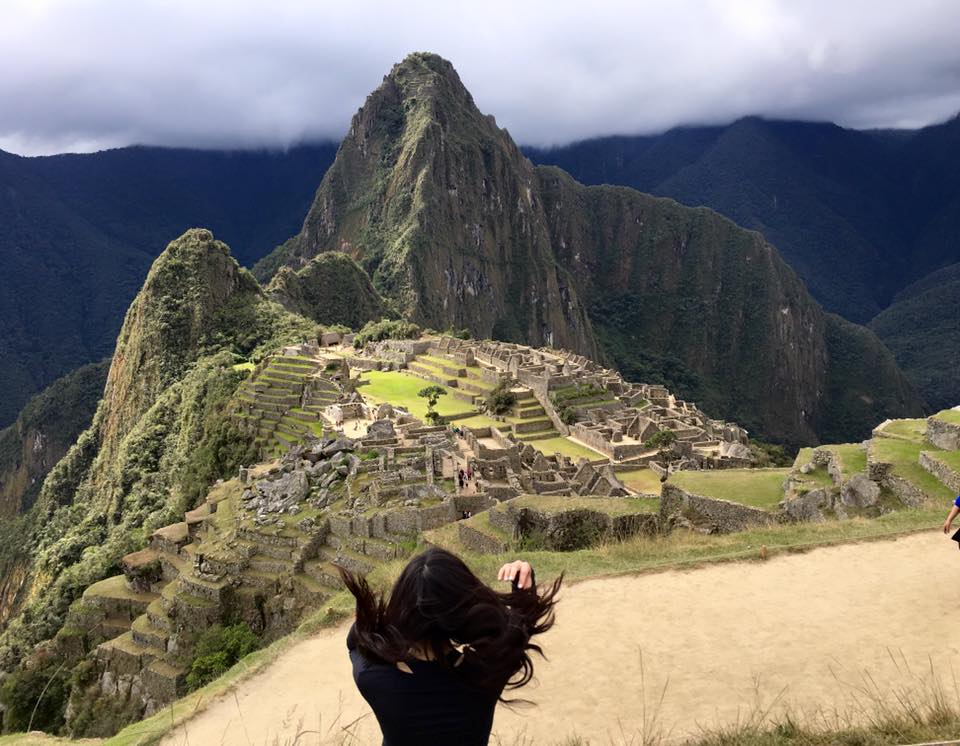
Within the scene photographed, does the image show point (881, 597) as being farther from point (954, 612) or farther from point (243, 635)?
point (243, 635)

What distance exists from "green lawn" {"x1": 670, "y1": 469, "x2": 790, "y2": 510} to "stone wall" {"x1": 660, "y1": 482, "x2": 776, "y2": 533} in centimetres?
18

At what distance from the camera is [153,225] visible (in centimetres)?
19288

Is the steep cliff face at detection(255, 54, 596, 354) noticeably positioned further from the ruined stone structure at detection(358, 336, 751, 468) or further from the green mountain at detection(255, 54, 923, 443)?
the ruined stone structure at detection(358, 336, 751, 468)

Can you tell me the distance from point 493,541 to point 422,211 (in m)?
116

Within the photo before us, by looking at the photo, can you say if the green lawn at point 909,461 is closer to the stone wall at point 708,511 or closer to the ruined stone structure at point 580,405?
the stone wall at point 708,511

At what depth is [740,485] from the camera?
13766mm

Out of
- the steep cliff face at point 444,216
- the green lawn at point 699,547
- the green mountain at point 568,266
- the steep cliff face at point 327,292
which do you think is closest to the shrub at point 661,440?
the green lawn at point 699,547

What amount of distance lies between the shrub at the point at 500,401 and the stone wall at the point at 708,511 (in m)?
26.4

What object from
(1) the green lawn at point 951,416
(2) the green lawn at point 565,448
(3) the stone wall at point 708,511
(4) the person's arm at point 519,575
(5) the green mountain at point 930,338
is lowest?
(5) the green mountain at point 930,338

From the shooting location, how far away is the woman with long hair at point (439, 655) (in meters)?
2.90

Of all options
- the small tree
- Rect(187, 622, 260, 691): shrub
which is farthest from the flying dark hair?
the small tree

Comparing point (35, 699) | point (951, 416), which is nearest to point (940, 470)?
point (951, 416)

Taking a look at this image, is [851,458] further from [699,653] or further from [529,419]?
[529,419]

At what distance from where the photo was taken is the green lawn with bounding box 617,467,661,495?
2803 cm
